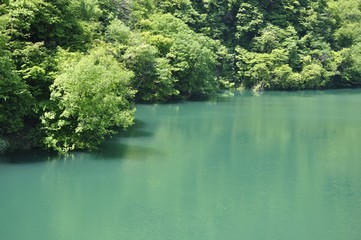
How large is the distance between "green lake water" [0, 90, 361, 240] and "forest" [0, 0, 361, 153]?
2.21m

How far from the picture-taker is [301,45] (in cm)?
6819

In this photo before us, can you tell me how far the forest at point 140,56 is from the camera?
68.6ft

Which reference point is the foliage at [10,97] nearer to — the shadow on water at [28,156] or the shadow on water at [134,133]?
the shadow on water at [28,156]

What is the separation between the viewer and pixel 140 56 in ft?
124

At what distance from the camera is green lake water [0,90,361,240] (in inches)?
537

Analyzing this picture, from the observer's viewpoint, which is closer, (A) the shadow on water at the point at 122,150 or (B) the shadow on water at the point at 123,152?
(B) the shadow on water at the point at 123,152

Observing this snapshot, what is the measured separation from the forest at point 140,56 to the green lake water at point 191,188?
2.21 meters

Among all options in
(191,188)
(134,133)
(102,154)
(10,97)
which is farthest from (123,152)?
(10,97)

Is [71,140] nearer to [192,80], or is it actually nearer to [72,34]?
[72,34]

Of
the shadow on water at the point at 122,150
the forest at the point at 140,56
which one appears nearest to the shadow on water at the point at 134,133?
the shadow on water at the point at 122,150

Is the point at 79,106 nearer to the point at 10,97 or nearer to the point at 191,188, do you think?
the point at 10,97

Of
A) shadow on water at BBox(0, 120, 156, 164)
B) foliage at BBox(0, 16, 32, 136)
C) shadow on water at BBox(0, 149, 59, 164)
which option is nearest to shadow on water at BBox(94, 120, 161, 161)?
shadow on water at BBox(0, 120, 156, 164)

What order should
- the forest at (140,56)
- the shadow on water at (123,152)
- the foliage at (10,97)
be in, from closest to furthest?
1. the foliage at (10,97)
2. the forest at (140,56)
3. the shadow on water at (123,152)

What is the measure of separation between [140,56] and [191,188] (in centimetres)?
2225
